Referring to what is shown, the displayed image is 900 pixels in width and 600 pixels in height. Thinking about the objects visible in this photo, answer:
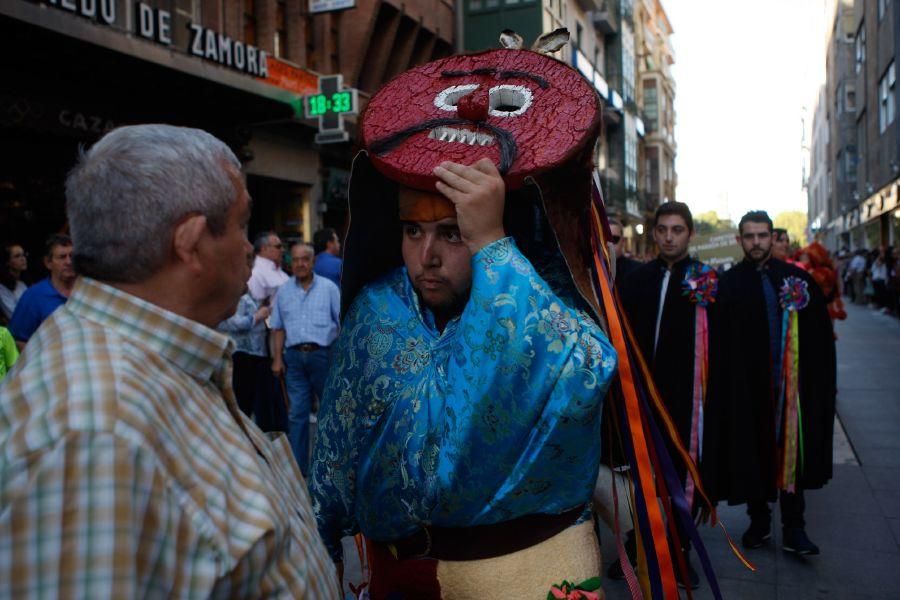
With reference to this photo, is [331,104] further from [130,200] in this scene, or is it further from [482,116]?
[130,200]

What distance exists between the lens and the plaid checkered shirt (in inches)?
33.3

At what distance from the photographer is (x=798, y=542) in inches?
169

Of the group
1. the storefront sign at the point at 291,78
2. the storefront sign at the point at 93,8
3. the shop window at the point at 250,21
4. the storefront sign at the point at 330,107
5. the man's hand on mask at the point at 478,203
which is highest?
the shop window at the point at 250,21

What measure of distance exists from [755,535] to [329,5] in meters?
11.8

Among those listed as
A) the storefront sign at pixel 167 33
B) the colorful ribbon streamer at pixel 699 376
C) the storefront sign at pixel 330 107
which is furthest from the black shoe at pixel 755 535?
the storefront sign at pixel 330 107

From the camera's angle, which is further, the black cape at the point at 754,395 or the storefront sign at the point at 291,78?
the storefront sign at the point at 291,78

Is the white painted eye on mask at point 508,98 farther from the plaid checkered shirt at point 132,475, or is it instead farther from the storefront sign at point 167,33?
the storefront sign at point 167,33

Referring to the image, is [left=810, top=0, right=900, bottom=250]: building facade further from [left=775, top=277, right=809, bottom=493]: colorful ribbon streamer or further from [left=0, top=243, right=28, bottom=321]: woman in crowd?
[left=0, top=243, right=28, bottom=321]: woman in crowd

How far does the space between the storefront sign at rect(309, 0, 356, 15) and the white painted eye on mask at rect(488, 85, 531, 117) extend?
12.6 m

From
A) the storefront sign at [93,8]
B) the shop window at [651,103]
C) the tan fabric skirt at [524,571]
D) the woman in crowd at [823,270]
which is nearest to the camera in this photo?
the tan fabric skirt at [524,571]

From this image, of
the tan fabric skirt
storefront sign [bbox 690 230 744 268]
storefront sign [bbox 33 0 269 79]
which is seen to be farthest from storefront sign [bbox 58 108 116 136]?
the tan fabric skirt

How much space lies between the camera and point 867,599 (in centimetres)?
371

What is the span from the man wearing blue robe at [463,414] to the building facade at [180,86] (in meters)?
5.80

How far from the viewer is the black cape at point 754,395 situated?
429cm
